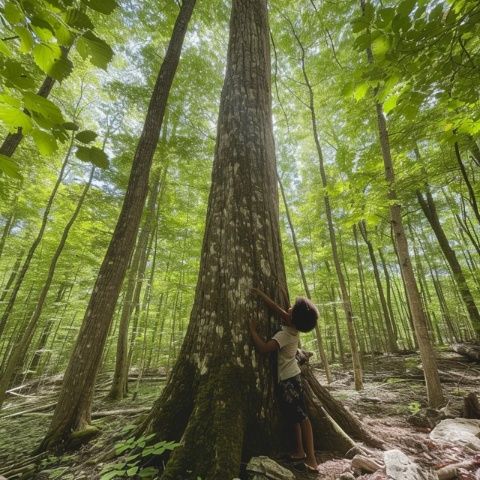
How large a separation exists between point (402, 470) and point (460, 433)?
145 centimetres

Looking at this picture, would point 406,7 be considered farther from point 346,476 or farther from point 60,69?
point 346,476

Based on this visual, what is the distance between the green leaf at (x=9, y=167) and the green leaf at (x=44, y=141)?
0.11 metres

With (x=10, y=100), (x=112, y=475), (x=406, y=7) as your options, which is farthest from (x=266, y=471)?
(x=406, y=7)

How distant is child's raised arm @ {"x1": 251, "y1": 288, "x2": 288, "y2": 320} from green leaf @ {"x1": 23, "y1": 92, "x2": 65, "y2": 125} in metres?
1.83

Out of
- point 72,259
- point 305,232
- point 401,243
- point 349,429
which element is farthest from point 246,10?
point 72,259

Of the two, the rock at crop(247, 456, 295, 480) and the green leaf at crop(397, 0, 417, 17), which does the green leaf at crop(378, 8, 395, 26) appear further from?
the rock at crop(247, 456, 295, 480)

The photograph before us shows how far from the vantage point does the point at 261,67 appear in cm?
341

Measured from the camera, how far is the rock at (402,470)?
1.72m

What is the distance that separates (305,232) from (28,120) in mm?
12939

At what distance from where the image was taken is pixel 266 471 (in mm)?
1721

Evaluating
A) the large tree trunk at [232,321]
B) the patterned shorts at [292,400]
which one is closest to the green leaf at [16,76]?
the large tree trunk at [232,321]

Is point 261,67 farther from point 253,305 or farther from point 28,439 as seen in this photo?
point 28,439

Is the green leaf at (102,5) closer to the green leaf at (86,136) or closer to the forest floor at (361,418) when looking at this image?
the green leaf at (86,136)

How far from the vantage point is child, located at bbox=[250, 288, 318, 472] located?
6.93 feet
